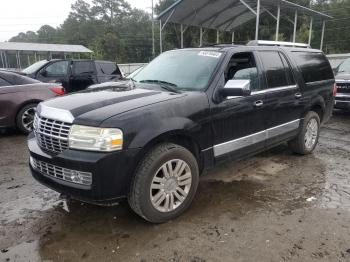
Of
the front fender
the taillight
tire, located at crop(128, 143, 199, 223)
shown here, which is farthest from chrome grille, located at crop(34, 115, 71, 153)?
the taillight

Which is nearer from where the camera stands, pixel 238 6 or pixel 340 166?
pixel 340 166

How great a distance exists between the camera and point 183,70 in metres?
4.12

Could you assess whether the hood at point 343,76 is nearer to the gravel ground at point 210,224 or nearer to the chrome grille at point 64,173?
the gravel ground at point 210,224

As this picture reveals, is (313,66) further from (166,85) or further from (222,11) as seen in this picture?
(222,11)

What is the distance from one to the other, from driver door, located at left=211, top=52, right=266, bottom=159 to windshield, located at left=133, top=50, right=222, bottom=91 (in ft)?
0.73

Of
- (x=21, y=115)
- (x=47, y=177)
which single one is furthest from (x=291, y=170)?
(x=21, y=115)

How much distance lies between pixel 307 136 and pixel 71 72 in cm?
832

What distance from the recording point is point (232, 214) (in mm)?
3537

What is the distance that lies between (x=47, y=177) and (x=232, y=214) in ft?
6.50

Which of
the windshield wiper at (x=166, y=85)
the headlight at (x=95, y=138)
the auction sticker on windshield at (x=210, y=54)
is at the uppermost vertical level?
the auction sticker on windshield at (x=210, y=54)

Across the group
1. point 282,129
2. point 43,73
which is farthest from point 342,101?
point 43,73

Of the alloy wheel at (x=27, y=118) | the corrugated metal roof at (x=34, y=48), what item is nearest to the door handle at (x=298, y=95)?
the alloy wheel at (x=27, y=118)

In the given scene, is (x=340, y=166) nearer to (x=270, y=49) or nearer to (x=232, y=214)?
(x=270, y=49)

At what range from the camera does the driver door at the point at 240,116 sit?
12.4 feet
